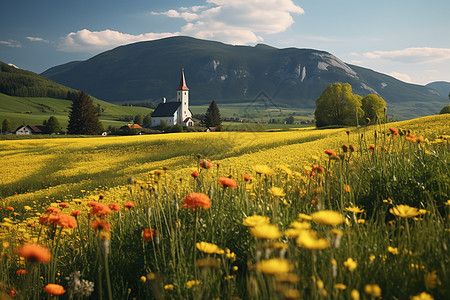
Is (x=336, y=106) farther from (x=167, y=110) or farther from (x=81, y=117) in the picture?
(x=167, y=110)

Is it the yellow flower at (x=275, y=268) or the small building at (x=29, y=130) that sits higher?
the yellow flower at (x=275, y=268)

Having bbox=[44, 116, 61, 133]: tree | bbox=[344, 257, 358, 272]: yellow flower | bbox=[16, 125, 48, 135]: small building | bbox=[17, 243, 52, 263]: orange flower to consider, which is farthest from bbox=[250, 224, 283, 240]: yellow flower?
bbox=[16, 125, 48, 135]: small building

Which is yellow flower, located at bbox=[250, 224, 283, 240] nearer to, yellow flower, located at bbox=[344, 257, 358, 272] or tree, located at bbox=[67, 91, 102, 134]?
yellow flower, located at bbox=[344, 257, 358, 272]

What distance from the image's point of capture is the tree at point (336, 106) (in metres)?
51.1

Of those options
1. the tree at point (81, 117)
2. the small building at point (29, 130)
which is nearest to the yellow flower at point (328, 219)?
the tree at point (81, 117)

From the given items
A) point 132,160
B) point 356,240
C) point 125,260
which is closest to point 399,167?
point 356,240

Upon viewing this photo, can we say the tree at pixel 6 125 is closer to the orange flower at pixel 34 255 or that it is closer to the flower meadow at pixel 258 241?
the flower meadow at pixel 258 241

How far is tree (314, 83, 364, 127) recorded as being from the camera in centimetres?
5112

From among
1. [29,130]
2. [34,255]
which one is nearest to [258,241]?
[34,255]

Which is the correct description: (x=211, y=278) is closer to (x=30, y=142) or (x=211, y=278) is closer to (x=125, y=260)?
(x=125, y=260)

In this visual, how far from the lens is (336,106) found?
5209cm

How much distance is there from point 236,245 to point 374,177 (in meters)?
2.76

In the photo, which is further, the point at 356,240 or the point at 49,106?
the point at 49,106

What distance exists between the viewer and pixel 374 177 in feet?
16.1
